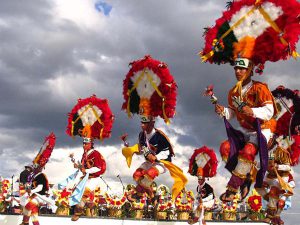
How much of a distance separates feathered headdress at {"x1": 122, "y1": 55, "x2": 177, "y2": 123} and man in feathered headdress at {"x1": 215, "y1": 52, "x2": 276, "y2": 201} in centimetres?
271

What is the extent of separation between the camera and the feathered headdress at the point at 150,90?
328 inches

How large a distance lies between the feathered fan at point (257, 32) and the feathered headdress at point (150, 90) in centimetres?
246

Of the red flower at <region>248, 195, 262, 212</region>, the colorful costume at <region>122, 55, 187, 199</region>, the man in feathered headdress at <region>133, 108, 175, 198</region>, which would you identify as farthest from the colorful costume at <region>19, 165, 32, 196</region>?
the red flower at <region>248, 195, 262, 212</region>

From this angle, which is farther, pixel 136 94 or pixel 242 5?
pixel 136 94

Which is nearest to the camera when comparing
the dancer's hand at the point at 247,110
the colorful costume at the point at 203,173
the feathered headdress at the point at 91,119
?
the dancer's hand at the point at 247,110

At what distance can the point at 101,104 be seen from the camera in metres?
9.73

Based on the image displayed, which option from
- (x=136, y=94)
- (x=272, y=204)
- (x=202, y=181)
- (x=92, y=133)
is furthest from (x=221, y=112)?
(x=202, y=181)

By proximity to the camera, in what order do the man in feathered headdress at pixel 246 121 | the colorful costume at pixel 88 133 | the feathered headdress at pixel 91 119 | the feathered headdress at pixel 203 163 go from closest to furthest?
the man in feathered headdress at pixel 246 121, the colorful costume at pixel 88 133, the feathered headdress at pixel 91 119, the feathered headdress at pixel 203 163

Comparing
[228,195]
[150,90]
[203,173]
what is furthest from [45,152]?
[228,195]

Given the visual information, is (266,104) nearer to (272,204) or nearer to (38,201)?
(272,204)

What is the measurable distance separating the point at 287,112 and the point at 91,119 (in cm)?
434

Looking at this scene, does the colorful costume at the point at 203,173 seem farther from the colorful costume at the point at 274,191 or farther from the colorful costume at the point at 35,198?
the colorful costume at the point at 35,198

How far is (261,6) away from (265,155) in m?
1.94

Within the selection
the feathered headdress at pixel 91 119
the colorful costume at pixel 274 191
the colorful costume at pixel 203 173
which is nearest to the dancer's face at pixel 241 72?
the colorful costume at pixel 274 191
